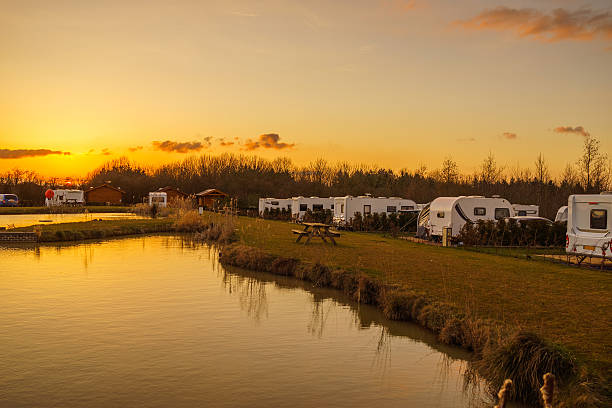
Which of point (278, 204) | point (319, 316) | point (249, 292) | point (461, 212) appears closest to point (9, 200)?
point (278, 204)

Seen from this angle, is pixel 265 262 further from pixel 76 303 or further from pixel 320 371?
pixel 320 371

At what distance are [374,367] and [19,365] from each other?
16.7 feet

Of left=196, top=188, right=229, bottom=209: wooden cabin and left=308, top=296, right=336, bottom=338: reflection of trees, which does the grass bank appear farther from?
left=196, top=188, right=229, bottom=209: wooden cabin

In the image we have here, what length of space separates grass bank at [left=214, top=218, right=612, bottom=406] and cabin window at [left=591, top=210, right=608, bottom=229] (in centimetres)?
152

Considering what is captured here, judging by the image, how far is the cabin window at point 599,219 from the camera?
47.3 ft

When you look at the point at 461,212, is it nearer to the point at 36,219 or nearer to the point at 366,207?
the point at 366,207

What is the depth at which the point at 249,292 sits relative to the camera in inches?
502

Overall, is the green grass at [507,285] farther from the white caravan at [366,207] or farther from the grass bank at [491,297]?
the white caravan at [366,207]

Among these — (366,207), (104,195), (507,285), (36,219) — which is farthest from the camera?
(104,195)

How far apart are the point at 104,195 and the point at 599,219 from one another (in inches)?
2621

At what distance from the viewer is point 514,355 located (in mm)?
6297

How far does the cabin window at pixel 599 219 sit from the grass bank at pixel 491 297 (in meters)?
1.52

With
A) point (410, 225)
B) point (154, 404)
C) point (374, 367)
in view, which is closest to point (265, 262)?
point (374, 367)

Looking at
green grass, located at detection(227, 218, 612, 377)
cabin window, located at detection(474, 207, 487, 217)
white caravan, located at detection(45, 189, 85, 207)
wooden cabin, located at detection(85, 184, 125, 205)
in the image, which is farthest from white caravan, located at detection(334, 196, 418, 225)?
wooden cabin, located at detection(85, 184, 125, 205)
